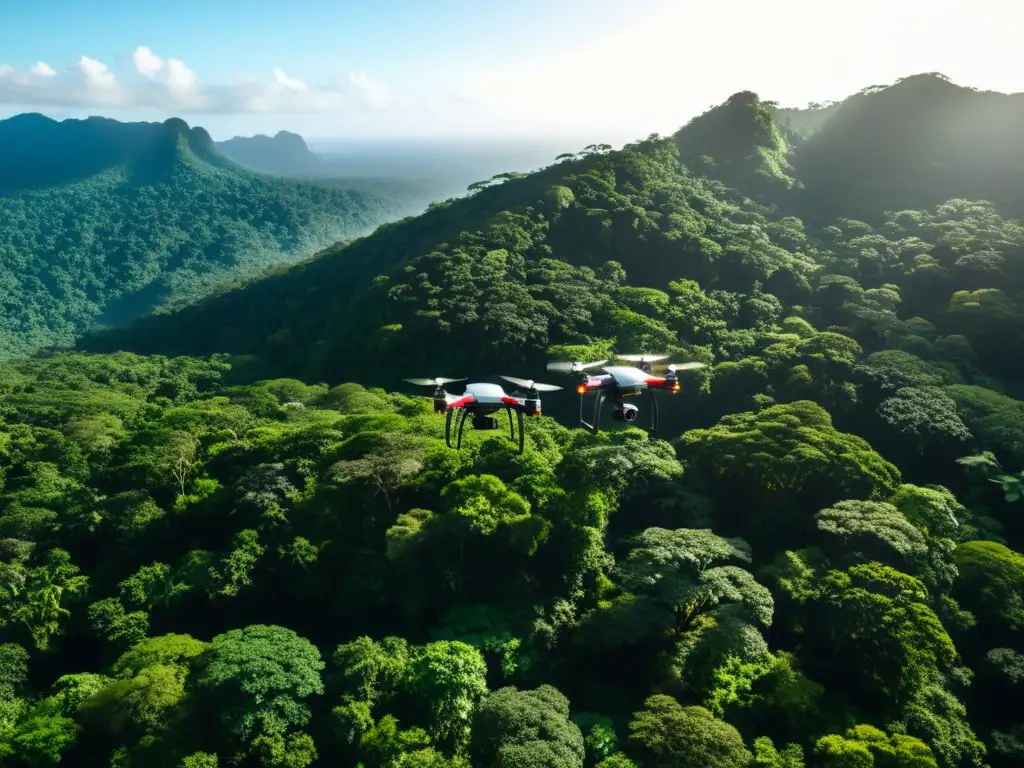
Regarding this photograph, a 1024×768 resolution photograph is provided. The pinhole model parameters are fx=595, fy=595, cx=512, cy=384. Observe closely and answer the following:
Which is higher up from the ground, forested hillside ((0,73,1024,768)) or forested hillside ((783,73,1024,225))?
forested hillside ((783,73,1024,225))

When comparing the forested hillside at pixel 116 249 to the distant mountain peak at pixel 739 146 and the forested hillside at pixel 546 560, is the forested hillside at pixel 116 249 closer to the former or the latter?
the forested hillside at pixel 546 560

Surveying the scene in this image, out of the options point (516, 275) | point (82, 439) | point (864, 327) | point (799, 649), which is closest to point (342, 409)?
point (82, 439)

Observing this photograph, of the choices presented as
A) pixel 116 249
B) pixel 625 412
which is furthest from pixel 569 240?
pixel 116 249

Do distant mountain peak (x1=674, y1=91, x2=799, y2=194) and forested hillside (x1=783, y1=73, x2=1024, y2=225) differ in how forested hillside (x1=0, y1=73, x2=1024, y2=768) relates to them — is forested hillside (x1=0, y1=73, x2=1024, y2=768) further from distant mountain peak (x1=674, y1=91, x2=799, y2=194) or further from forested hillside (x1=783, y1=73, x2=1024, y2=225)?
distant mountain peak (x1=674, y1=91, x2=799, y2=194)

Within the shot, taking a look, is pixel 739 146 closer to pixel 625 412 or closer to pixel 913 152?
pixel 913 152

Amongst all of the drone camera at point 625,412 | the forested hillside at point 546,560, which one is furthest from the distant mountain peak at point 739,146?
the drone camera at point 625,412

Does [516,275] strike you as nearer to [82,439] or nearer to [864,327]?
[864,327]

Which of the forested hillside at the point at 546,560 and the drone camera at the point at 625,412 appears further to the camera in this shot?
the forested hillside at the point at 546,560

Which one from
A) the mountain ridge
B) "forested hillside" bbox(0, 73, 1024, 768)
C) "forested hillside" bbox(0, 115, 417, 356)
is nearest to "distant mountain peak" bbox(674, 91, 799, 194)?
the mountain ridge

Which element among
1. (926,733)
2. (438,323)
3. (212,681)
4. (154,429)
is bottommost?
(926,733)
